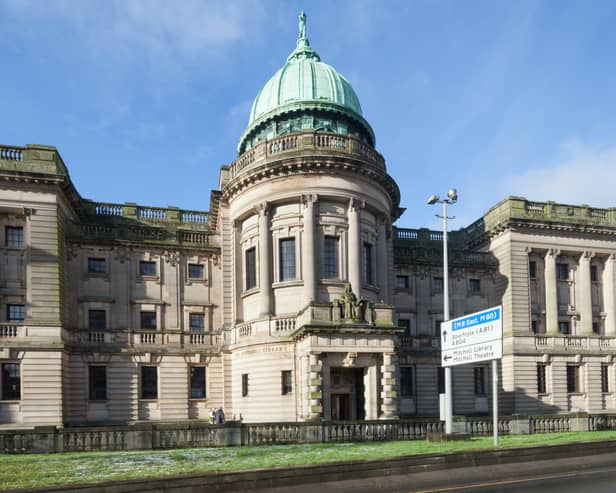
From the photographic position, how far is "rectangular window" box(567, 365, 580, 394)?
41531 millimetres

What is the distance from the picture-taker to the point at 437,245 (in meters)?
45.1

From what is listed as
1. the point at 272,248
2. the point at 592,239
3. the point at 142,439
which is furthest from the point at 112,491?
the point at 592,239

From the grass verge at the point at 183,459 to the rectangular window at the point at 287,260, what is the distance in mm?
14071

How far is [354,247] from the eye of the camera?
33.4 metres

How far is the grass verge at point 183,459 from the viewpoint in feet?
48.0

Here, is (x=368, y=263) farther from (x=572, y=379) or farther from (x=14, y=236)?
(x=14, y=236)

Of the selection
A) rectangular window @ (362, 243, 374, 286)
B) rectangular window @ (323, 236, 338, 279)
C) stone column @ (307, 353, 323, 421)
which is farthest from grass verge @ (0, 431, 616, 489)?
rectangular window @ (362, 243, 374, 286)

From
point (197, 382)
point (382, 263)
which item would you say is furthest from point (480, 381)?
point (197, 382)

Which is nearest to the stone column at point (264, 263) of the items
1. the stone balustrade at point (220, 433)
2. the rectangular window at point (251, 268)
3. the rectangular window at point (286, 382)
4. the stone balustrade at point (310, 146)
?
the rectangular window at point (251, 268)

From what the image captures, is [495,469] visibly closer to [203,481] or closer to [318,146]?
[203,481]

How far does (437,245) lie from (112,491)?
36.1 metres

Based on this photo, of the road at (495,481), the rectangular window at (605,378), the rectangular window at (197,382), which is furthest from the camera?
the rectangular window at (605,378)

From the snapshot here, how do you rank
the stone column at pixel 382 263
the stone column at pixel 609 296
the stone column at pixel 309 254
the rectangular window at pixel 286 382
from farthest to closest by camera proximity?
the stone column at pixel 609 296 → the stone column at pixel 382 263 → the stone column at pixel 309 254 → the rectangular window at pixel 286 382

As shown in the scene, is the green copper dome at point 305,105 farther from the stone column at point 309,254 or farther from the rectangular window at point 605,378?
the rectangular window at point 605,378
